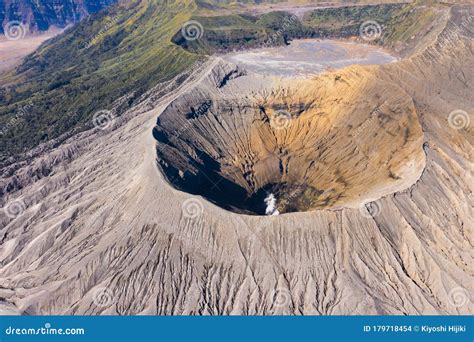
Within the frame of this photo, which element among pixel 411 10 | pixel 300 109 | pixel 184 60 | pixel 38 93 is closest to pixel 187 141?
pixel 300 109

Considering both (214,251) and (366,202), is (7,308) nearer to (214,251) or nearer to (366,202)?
(214,251)

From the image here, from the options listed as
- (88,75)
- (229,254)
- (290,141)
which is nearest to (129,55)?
(88,75)

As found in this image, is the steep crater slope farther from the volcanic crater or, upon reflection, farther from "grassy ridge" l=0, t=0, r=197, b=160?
"grassy ridge" l=0, t=0, r=197, b=160

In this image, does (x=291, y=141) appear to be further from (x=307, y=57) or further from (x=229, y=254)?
(x=307, y=57)

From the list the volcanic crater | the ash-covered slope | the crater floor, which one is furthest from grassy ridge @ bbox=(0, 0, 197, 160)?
the ash-covered slope

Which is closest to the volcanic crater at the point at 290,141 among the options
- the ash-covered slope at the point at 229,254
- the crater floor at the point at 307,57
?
the ash-covered slope at the point at 229,254

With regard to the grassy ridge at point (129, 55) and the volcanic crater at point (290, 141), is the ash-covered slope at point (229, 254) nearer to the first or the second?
the volcanic crater at point (290, 141)
